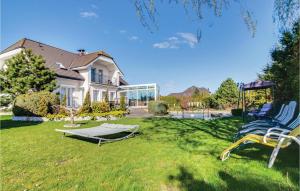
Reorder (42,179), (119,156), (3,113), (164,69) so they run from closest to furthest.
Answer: (42,179)
(119,156)
(3,113)
(164,69)

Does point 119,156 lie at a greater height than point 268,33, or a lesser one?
lesser

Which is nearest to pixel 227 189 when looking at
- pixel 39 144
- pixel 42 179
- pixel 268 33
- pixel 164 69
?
pixel 42 179

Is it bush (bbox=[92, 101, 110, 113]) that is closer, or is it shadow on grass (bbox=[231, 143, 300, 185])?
shadow on grass (bbox=[231, 143, 300, 185])

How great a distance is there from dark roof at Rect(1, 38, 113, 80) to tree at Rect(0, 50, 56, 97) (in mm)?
4314

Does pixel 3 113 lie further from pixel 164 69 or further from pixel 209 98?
pixel 209 98

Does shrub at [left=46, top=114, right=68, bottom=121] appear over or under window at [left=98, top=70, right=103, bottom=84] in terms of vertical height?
under

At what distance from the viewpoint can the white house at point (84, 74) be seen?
23203 mm

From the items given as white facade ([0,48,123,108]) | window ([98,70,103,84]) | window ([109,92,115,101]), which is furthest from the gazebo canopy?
window ([109,92,115,101])

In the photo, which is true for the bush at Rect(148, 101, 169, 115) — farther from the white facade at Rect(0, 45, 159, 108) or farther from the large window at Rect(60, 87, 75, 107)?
the large window at Rect(60, 87, 75, 107)

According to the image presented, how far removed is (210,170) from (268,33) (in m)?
4.35

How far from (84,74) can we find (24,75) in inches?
356

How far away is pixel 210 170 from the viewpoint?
4238 mm

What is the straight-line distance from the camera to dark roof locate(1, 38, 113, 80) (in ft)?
76.7

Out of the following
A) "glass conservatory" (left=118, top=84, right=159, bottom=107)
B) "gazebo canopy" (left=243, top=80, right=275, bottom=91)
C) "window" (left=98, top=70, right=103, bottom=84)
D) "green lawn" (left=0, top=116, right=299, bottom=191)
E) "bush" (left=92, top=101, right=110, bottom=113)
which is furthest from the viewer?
"glass conservatory" (left=118, top=84, right=159, bottom=107)
